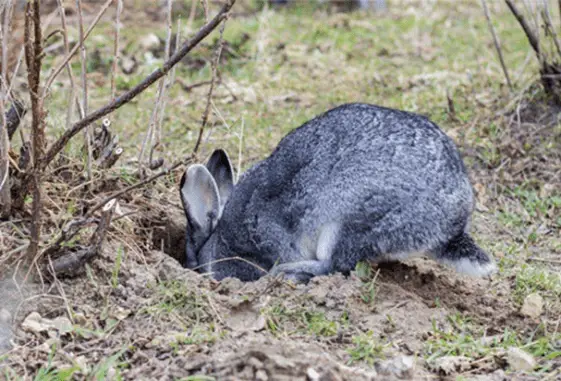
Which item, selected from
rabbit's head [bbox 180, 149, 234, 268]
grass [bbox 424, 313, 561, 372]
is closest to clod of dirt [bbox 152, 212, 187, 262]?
rabbit's head [bbox 180, 149, 234, 268]

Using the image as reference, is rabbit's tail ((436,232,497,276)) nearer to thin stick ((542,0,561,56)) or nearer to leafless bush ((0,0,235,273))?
leafless bush ((0,0,235,273))

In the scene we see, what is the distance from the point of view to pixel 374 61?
8711 mm

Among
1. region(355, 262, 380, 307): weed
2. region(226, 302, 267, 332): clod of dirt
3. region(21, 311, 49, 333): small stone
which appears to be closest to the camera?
region(21, 311, 49, 333): small stone

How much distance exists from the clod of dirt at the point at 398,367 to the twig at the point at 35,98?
164 cm

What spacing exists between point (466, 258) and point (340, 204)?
711 mm

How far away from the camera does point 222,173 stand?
5578mm

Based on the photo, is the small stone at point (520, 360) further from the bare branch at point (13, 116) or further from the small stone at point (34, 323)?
the bare branch at point (13, 116)

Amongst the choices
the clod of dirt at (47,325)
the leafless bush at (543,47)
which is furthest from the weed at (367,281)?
the leafless bush at (543,47)

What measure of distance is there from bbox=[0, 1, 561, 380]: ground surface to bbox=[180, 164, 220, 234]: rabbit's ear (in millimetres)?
220

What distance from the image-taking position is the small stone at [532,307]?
456 cm

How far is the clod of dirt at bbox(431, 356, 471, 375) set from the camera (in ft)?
12.7

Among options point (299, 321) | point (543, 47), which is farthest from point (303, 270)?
point (543, 47)

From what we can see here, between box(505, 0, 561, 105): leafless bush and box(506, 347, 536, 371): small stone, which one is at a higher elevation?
box(505, 0, 561, 105): leafless bush

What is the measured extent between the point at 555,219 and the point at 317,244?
6.49 ft
